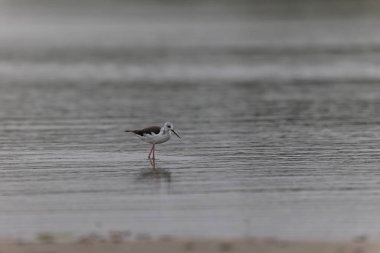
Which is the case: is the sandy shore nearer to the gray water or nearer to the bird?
the gray water

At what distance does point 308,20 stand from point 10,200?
8080 centimetres

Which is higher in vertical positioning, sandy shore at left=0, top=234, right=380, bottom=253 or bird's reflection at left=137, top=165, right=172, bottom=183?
bird's reflection at left=137, top=165, right=172, bottom=183

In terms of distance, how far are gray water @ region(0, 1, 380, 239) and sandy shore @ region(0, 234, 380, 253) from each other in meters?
0.85

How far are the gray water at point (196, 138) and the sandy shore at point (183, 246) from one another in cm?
85

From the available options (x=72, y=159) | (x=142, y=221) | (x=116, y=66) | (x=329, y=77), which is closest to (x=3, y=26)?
(x=116, y=66)

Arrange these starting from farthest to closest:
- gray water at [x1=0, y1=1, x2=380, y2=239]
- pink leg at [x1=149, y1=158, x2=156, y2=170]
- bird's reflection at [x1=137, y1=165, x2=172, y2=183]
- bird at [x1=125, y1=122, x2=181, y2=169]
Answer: bird at [x1=125, y1=122, x2=181, y2=169] < pink leg at [x1=149, y1=158, x2=156, y2=170] < bird's reflection at [x1=137, y1=165, x2=172, y2=183] < gray water at [x1=0, y1=1, x2=380, y2=239]

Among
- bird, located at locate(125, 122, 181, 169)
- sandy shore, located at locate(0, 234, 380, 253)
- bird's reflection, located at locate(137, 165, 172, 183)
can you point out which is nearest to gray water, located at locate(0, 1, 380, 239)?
bird's reflection, located at locate(137, 165, 172, 183)

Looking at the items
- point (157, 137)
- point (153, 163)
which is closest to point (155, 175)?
point (153, 163)

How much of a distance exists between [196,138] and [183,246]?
1318 cm

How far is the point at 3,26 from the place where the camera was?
10344 cm

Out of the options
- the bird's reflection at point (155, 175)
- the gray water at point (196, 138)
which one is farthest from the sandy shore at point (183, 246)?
the bird's reflection at point (155, 175)

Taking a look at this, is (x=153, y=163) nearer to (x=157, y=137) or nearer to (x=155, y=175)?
(x=157, y=137)

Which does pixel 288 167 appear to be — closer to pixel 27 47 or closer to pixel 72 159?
pixel 72 159

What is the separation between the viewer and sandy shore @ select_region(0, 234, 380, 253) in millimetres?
15648
